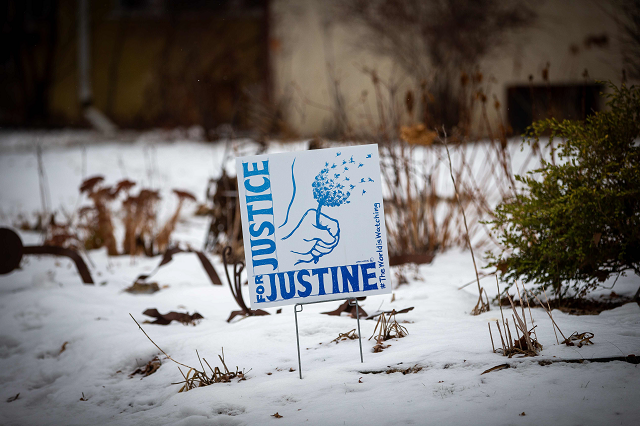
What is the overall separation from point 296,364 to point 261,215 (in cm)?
57

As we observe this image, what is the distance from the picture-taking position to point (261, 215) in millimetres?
1688

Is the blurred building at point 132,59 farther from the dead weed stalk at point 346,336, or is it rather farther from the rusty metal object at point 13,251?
the dead weed stalk at point 346,336

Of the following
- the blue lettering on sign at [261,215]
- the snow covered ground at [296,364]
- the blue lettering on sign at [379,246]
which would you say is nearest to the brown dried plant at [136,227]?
the snow covered ground at [296,364]

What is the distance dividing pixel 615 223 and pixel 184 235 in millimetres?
3606

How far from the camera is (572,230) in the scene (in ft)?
6.35

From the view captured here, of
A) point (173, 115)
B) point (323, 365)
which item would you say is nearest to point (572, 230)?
point (323, 365)

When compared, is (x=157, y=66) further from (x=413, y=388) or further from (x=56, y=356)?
(x=413, y=388)

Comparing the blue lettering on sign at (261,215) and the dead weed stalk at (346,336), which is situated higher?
the blue lettering on sign at (261,215)

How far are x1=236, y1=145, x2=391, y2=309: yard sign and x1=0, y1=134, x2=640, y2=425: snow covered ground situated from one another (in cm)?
29

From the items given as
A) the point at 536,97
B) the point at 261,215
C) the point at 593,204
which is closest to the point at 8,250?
the point at 261,215

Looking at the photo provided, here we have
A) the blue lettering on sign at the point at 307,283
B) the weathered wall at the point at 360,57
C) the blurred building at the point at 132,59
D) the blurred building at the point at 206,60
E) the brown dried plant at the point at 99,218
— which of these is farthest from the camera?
the blurred building at the point at 132,59

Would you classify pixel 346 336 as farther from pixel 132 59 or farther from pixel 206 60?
pixel 132 59

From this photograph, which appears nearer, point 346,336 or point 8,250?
point 346,336

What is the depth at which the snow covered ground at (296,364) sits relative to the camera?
138 cm
